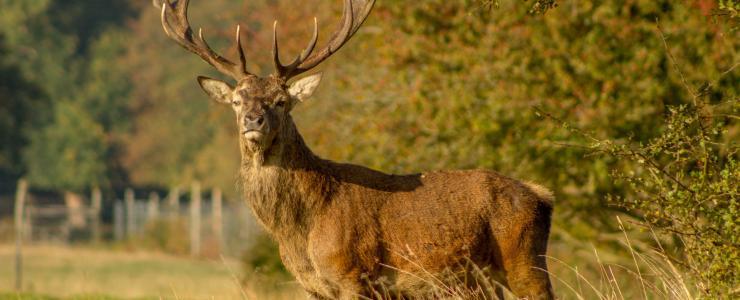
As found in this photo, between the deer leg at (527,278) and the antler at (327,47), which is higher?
the antler at (327,47)

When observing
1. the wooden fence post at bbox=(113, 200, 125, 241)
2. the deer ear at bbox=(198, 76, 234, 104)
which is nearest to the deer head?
the deer ear at bbox=(198, 76, 234, 104)

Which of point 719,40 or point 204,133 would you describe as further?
point 204,133

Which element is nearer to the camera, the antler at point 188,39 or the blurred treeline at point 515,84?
the antler at point 188,39

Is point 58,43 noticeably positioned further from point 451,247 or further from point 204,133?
point 451,247

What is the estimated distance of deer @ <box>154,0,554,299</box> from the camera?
7.93 meters

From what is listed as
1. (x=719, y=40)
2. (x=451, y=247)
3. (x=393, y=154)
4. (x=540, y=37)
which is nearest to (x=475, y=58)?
(x=540, y=37)

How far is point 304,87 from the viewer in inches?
338

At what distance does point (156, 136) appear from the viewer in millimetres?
64562

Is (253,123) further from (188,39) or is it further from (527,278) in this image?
(527,278)

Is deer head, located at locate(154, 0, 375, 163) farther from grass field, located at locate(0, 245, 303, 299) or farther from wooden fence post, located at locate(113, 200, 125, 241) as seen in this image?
wooden fence post, located at locate(113, 200, 125, 241)

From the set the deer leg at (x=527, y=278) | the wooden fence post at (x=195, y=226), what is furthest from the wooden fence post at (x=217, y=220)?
the deer leg at (x=527, y=278)

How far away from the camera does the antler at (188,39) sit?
8.61 metres

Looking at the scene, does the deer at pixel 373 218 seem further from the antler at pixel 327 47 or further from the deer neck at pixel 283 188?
the antler at pixel 327 47

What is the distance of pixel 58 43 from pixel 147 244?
28255mm
